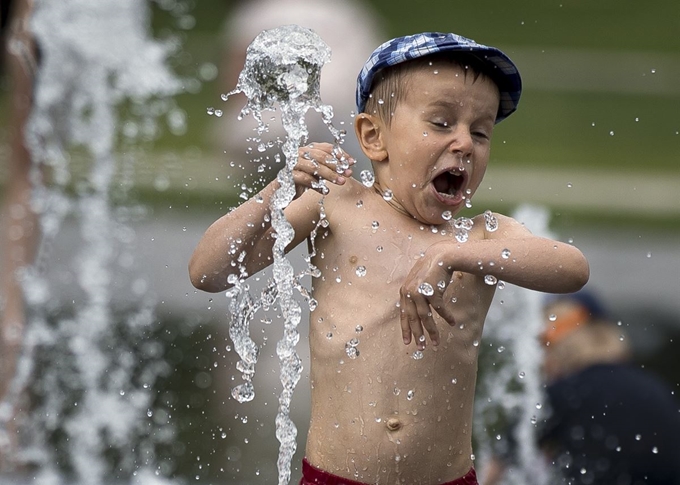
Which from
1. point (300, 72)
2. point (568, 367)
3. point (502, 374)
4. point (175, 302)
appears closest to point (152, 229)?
point (175, 302)

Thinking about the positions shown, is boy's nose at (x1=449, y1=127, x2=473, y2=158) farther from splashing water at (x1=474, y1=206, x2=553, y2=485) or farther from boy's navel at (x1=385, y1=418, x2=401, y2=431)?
splashing water at (x1=474, y1=206, x2=553, y2=485)

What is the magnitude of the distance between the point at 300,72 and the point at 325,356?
1.84 ft

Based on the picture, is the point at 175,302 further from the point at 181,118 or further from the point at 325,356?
the point at 181,118

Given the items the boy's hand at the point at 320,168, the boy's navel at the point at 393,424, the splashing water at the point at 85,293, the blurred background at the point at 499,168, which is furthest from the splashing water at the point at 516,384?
the boy's hand at the point at 320,168

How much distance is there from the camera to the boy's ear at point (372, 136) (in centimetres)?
234

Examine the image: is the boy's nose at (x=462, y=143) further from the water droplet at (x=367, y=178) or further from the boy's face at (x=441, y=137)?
the water droplet at (x=367, y=178)

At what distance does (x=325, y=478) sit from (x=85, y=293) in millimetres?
2893

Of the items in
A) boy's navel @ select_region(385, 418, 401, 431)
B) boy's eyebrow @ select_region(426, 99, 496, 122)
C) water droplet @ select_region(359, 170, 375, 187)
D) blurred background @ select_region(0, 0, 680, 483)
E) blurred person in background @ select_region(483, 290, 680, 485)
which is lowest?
blurred background @ select_region(0, 0, 680, 483)

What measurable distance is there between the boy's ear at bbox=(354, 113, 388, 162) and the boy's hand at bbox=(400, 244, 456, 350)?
0.29 m

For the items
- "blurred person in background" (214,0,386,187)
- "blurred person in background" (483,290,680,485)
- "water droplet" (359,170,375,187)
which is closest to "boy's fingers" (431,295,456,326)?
"water droplet" (359,170,375,187)

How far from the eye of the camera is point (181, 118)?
9.53 meters

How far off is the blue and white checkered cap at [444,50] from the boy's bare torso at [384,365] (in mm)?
272

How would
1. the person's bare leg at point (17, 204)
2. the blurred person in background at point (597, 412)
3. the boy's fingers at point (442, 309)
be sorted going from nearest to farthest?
the boy's fingers at point (442, 309) → the blurred person in background at point (597, 412) → the person's bare leg at point (17, 204)

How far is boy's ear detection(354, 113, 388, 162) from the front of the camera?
2.34 metres
